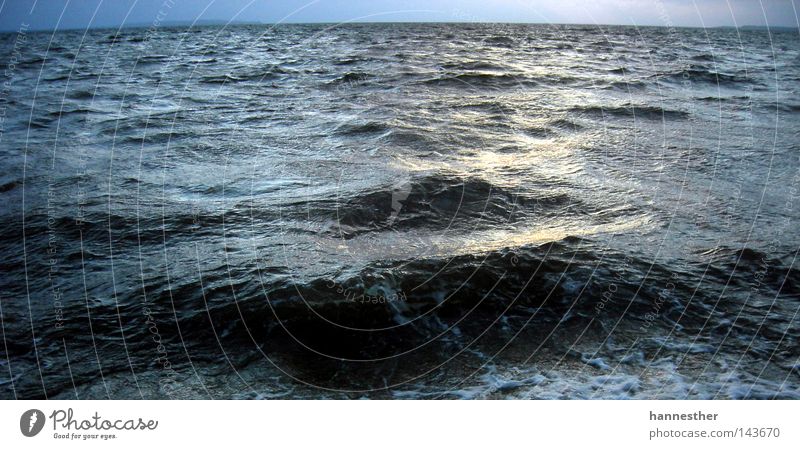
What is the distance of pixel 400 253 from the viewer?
6.44 m

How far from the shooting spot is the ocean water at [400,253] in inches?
180

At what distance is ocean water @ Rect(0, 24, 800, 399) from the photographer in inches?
180

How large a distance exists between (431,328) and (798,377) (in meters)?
2.71
